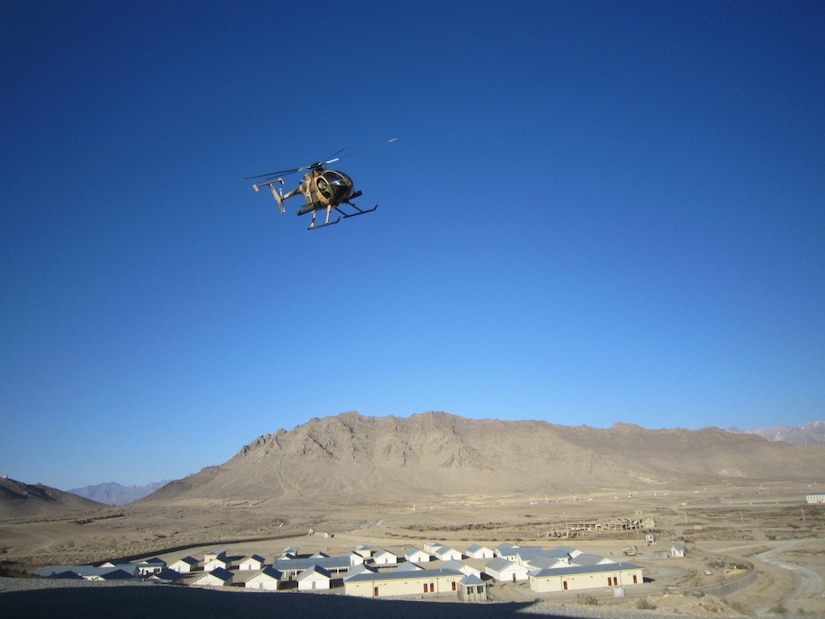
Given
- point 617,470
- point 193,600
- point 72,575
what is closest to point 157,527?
point 72,575

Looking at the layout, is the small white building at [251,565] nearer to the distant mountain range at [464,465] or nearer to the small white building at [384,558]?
the small white building at [384,558]

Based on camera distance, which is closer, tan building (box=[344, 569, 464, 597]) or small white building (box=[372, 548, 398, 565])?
tan building (box=[344, 569, 464, 597])

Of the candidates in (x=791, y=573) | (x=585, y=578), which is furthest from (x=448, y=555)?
(x=791, y=573)

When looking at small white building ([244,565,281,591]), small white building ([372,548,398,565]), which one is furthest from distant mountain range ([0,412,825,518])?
small white building ([244,565,281,591])

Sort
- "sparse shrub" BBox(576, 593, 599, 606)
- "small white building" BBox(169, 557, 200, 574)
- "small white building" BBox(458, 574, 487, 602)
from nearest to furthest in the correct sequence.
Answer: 1. "sparse shrub" BBox(576, 593, 599, 606)
2. "small white building" BBox(458, 574, 487, 602)
3. "small white building" BBox(169, 557, 200, 574)

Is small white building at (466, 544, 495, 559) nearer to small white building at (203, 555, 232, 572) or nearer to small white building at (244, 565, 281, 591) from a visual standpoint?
small white building at (244, 565, 281, 591)

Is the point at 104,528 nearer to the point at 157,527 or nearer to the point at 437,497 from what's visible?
the point at 157,527

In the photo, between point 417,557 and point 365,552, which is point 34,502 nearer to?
point 365,552
